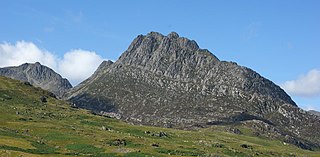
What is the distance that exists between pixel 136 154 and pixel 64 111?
75.3 m

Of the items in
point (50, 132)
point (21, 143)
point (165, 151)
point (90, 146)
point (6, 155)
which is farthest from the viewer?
point (50, 132)

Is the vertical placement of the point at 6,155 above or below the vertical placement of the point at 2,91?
below

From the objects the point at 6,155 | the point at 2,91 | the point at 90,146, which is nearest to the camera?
the point at 6,155

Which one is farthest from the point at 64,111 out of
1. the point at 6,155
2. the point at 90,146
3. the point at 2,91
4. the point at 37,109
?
the point at 6,155

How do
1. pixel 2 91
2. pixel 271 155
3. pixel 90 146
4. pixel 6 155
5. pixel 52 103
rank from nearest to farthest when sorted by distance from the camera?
pixel 6 155, pixel 90 146, pixel 271 155, pixel 2 91, pixel 52 103

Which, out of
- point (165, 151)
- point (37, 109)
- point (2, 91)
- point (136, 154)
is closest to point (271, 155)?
point (165, 151)

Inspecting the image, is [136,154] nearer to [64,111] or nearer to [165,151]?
[165,151]

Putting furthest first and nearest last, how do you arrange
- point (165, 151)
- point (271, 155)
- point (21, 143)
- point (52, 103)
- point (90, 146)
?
point (52, 103)
point (271, 155)
point (165, 151)
point (90, 146)
point (21, 143)

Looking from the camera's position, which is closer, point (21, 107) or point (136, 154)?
point (136, 154)

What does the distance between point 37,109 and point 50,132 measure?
4535 cm

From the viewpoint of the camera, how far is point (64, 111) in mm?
143000

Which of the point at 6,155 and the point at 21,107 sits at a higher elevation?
the point at 21,107

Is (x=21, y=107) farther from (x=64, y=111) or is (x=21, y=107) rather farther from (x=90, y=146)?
(x=90, y=146)

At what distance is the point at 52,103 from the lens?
160 meters
